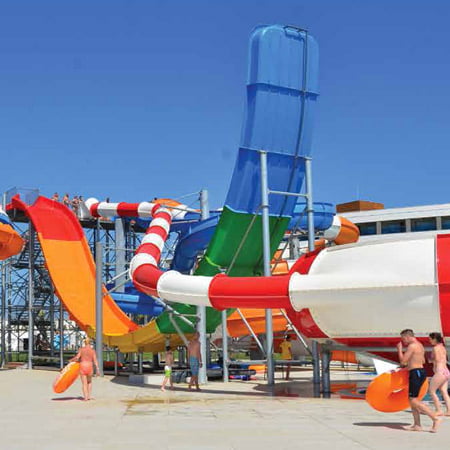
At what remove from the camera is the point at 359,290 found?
14.0 meters

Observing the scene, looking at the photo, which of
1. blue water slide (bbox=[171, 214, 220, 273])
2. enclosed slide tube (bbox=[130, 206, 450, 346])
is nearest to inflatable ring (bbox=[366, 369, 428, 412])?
enclosed slide tube (bbox=[130, 206, 450, 346])

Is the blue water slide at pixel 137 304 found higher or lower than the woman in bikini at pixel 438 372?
higher

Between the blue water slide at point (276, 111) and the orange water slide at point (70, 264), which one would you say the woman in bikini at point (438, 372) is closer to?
the blue water slide at point (276, 111)

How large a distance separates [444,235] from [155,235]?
29.6 feet

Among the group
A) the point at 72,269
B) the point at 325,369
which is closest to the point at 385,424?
the point at 325,369

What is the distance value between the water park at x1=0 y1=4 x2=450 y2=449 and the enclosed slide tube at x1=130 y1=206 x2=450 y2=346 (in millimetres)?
26

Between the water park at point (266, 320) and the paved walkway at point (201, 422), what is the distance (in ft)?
0.13

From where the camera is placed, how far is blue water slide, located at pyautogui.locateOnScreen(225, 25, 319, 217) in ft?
58.0

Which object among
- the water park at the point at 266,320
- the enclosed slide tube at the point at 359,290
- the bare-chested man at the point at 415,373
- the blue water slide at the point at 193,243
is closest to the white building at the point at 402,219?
the water park at the point at 266,320

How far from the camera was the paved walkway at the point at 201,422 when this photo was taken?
8.70m

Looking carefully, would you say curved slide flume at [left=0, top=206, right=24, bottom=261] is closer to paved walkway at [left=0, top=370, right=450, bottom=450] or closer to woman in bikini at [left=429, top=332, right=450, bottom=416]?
paved walkway at [left=0, top=370, right=450, bottom=450]

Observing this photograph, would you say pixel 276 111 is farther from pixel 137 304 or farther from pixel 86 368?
pixel 137 304

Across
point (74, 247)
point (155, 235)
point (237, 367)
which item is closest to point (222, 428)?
point (155, 235)

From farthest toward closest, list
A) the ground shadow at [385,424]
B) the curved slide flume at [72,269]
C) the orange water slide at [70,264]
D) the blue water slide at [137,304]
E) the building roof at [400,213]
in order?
1. the building roof at [400,213]
2. the blue water slide at [137,304]
3. the orange water slide at [70,264]
4. the curved slide flume at [72,269]
5. the ground shadow at [385,424]
